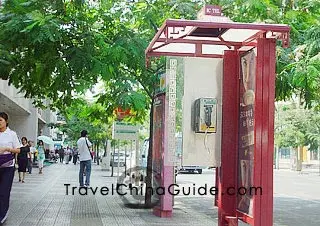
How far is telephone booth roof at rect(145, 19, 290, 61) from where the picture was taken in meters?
5.80

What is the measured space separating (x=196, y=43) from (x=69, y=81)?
15.7ft

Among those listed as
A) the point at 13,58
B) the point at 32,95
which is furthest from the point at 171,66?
the point at 32,95

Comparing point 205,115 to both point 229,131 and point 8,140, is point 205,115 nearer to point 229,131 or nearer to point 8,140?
point 229,131

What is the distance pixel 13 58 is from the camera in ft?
37.2

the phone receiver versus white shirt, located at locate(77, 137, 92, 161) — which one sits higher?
the phone receiver

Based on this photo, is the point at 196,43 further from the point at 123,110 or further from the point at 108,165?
the point at 108,165

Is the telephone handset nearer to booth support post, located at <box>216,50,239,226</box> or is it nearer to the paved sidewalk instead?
booth support post, located at <box>216,50,239,226</box>

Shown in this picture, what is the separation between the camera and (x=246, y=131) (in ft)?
20.8

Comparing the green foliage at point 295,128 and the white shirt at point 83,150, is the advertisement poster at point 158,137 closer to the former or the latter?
the white shirt at point 83,150

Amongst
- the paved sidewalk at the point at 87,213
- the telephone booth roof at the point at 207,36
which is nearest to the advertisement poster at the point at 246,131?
the telephone booth roof at the point at 207,36

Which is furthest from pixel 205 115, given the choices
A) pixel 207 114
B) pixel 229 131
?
pixel 229 131

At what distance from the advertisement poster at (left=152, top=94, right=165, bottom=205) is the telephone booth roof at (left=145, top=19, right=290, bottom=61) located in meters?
4.13

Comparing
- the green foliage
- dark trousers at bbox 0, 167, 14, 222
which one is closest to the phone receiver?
dark trousers at bbox 0, 167, 14, 222

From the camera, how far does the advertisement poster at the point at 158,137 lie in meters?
11.6
